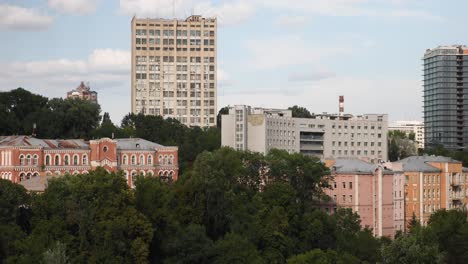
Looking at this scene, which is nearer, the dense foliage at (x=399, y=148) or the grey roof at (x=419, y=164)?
the grey roof at (x=419, y=164)

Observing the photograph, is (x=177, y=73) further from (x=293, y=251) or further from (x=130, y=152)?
(x=293, y=251)

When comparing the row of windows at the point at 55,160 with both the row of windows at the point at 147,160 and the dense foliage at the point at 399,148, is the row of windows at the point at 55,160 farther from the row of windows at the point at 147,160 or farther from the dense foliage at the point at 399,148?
the dense foliage at the point at 399,148

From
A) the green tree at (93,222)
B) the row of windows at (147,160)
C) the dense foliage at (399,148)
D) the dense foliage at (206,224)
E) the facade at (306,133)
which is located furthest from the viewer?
the dense foliage at (399,148)

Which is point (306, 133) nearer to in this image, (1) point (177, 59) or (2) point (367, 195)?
(1) point (177, 59)

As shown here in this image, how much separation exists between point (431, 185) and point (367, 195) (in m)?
17.1

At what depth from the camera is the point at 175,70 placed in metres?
193

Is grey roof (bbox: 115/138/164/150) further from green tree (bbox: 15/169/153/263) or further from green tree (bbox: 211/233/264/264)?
green tree (bbox: 211/233/264/264)

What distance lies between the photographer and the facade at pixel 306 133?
147500mm

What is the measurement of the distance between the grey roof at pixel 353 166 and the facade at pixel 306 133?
114ft

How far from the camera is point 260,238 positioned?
83.9m

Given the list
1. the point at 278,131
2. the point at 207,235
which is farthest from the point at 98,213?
the point at 278,131

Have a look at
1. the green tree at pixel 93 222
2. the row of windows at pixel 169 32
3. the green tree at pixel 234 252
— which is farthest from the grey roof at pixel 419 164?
the row of windows at pixel 169 32

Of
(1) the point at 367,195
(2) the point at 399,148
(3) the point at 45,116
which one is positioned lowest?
(1) the point at 367,195

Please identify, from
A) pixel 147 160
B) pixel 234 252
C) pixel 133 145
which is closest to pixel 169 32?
pixel 133 145
